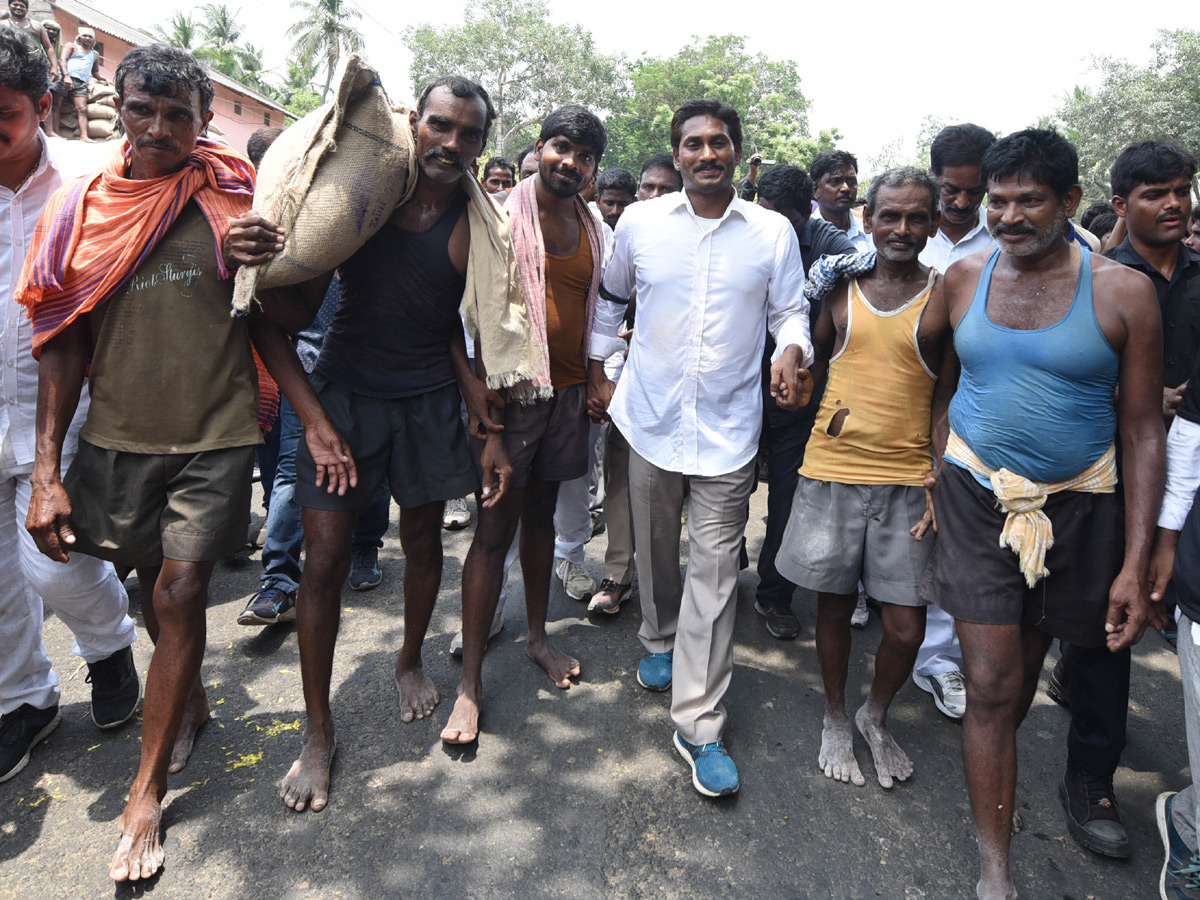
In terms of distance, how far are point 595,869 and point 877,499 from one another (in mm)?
1511

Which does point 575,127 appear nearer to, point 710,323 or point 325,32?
point 710,323

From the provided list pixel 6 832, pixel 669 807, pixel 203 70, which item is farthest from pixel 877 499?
pixel 6 832

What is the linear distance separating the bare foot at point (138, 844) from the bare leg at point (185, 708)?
0.31m

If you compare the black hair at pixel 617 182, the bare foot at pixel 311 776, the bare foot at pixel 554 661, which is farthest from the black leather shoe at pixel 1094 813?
the black hair at pixel 617 182

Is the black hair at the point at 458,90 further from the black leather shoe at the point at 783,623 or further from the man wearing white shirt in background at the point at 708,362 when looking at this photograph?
the black leather shoe at the point at 783,623

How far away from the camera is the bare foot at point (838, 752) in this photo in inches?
106

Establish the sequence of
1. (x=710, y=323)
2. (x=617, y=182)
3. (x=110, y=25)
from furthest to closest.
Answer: (x=110, y=25) → (x=617, y=182) → (x=710, y=323)

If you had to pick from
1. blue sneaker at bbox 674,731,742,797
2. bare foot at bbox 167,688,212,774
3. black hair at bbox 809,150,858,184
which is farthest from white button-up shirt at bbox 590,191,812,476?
black hair at bbox 809,150,858,184

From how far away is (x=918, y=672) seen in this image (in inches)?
131

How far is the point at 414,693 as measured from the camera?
9.84ft

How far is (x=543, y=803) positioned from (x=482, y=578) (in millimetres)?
837

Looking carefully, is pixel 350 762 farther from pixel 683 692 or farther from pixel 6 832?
pixel 683 692

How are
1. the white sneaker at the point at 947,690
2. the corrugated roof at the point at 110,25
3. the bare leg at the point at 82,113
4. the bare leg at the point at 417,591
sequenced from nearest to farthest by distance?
the bare leg at the point at 417,591
the white sneaker at the point at 947,690
the bare leg at the point at 82,113
the corrugated roof at the point at 110,25

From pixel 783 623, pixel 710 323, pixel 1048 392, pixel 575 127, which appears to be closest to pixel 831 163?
pixel 575 127
